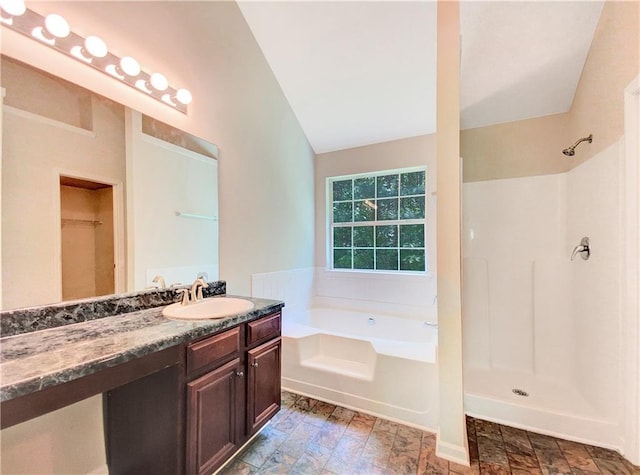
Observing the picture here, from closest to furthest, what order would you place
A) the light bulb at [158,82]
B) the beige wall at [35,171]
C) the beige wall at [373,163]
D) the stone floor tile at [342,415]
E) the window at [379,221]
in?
1. the beige wall at [35,171]
2. the light bulb at [158,82]
3. the stone floor tile at [342,415]
4. the beige wall at [373,163]
5. the window at [379,221]

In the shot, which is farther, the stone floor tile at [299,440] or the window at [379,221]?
the window at [379,221]

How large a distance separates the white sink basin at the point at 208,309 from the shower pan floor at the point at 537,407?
5.83 feet

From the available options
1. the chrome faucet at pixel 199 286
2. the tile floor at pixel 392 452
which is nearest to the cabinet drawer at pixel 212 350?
the chrome faucet at pixel 199 286

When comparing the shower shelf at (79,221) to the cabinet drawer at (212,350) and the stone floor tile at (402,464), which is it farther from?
the stone floor tile at (402,464)

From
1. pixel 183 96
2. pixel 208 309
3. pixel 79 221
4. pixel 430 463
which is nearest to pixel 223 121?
pixel 183 96

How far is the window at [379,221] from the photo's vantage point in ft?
10.4

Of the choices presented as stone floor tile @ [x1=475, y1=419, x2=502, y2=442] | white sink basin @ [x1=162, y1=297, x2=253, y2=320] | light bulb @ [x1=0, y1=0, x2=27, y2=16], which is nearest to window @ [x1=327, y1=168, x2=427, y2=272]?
stone floor tile @ [x1=475, y1=419, x2=502, y2=442]

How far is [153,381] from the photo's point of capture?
125 centimetres

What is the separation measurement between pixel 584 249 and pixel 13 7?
347cm

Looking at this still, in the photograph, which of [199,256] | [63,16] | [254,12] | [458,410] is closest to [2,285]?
[199,256]

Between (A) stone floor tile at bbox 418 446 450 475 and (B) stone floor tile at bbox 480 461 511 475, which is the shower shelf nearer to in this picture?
(A) stone floor tile at bbox 418 446 450 475

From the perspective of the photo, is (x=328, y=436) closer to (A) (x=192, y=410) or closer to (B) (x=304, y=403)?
(B) (x=304, y=403)

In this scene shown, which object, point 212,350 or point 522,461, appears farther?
point 522,461

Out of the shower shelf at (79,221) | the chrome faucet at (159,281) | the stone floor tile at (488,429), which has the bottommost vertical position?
the stone floor tile at (488,429)
